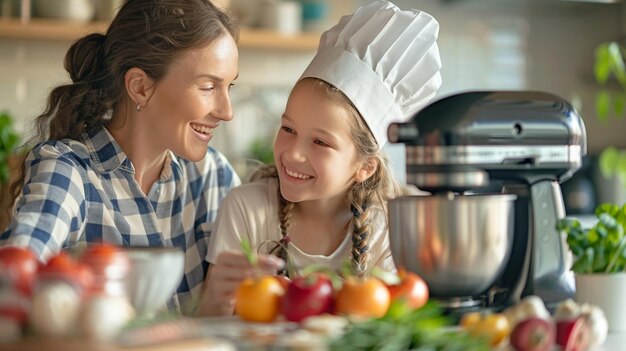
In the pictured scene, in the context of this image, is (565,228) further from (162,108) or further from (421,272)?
(162,108)

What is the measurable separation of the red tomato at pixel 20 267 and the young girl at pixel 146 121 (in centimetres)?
97

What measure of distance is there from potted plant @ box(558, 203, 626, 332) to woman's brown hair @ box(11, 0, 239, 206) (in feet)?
3.33

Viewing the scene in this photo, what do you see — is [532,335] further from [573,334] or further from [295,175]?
[295,175]

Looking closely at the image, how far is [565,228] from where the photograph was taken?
1.50m

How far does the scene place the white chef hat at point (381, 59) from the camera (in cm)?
187

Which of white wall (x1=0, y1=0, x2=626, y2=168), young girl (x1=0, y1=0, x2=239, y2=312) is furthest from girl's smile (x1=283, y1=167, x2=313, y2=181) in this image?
white wall (x1=0, y1=0, x2=626, y2=168)

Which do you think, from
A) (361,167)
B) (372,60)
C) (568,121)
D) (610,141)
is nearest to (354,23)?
(372,60)

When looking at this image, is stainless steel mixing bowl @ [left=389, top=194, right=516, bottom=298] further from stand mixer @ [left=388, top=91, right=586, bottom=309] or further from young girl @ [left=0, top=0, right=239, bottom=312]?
young girl @ [left=0, top=0, right=239, bottom=312]

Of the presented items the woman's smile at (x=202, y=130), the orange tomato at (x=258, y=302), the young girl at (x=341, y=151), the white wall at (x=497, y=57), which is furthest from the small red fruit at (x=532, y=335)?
the white wall at (x=497, y=57)

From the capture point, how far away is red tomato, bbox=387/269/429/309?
1250mm

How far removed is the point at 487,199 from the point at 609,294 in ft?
0.85

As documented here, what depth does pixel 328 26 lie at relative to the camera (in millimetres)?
4383

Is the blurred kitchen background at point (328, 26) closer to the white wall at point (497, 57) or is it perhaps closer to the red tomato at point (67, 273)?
the white wall at point (497, 57)

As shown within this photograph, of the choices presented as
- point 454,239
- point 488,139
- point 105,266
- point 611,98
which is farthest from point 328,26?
point 105,266
